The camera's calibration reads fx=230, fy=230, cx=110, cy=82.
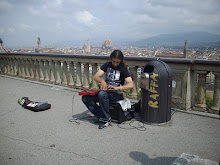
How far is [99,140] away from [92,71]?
391 centimetres

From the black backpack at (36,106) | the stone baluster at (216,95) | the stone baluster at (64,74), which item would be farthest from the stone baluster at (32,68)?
the stone baluster at (216,95)

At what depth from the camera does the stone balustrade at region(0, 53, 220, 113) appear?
18.3 ft

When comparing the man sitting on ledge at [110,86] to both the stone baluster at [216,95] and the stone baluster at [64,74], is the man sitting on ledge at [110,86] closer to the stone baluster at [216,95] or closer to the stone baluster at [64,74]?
the stone baluster at [216,95]

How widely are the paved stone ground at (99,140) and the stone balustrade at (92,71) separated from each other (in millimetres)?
497

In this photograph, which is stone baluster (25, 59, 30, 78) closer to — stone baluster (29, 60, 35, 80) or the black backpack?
Result: stone baluster (29, 60, 35, 80)

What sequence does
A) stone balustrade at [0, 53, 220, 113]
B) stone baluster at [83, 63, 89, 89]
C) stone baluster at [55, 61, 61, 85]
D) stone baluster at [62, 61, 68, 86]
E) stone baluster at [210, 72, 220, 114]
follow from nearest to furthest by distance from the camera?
stone baluster at [210, 72, 220, 114], stone balustrade at [0, 53, 220, 113], stone baluster at [83, 63, 89, 89], stone baluster at [62, 61, 68, 86], stone baluster at [55, 61, 61, 85]

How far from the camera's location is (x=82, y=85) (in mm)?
8523

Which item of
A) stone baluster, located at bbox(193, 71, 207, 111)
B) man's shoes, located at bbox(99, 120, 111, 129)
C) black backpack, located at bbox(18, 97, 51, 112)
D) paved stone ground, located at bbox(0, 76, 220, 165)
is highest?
stone baluster, located at bbox(193, 71, 207, 111)

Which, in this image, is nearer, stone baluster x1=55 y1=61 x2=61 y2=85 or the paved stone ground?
the paved stone ground

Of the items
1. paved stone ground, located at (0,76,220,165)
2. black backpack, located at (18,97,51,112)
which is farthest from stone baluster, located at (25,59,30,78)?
paved stone ground, located at (0,76,220,165)

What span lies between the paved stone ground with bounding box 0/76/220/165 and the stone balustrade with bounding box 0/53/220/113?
50 cm

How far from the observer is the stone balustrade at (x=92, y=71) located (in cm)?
559

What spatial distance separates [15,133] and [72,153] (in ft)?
5.22

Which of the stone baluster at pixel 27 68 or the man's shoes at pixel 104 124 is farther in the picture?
the stone baluster at pixel 27 68
